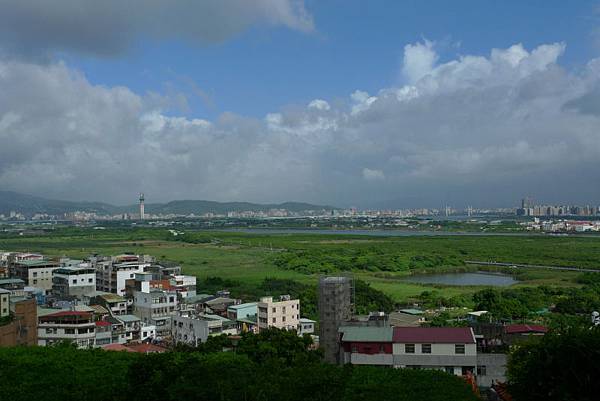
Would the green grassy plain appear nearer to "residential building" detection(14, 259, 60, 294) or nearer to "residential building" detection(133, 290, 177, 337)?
"residential building" detection(133, 290, 177, 337)

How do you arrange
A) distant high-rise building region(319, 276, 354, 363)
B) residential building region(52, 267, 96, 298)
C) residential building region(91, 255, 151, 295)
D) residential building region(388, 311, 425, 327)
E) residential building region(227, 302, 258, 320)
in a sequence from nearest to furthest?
distant high-rise building region(319, 276, 354, 363), residential building region(388, 311, 425, 327), residential building region(227, 302, 258, 320), residential building region(52, 267, 96, 298), residential building region(91, 255, 151, 295)

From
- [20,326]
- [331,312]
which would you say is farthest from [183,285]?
[331,312]

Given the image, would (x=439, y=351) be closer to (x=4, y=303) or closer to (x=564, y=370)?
(x=564, y=370)

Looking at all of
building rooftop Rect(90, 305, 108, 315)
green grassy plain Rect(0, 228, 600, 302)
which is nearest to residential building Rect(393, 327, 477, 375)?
building rooftop Rect(90, 305, 108, 315)

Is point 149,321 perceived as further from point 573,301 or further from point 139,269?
point 573,301

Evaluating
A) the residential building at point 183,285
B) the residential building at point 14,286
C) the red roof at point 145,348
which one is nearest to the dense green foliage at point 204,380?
the red roof at point 145,348

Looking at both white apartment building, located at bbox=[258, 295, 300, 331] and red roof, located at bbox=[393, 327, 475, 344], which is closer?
red roof, located at bbox=[393, 327, 475, 344]
